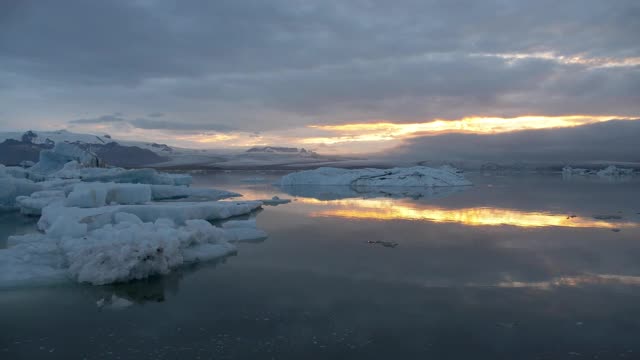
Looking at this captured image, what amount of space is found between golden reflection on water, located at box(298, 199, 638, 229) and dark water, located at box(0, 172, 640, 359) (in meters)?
2.56

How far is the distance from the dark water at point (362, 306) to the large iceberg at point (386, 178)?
1955 cm

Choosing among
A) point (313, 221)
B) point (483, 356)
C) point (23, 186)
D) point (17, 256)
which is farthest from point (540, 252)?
point (23, 186)

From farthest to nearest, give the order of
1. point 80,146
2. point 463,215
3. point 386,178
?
point 80,146 → point 386,178 → point 463,215

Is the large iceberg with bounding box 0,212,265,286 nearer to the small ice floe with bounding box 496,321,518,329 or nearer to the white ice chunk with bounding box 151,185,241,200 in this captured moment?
the small ice floe with bounding box 496,321,518,329

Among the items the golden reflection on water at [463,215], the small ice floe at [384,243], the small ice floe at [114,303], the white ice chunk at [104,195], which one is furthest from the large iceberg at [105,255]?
the golden reflection on water at [463,215]

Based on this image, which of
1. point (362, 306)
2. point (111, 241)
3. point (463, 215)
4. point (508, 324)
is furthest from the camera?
point (463, 215)

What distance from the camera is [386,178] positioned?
3034 centimetres

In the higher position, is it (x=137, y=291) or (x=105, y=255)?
(x=105, y=255)

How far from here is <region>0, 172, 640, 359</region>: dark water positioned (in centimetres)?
454

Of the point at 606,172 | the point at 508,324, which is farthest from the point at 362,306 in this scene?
the point at 606,172

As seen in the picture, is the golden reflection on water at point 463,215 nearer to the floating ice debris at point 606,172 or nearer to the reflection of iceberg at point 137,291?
the reflection of iceberg at point 137,291

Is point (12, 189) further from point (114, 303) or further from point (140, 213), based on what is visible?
point (114, 303)

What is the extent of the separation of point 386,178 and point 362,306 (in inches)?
983

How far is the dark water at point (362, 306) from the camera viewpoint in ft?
14.9
